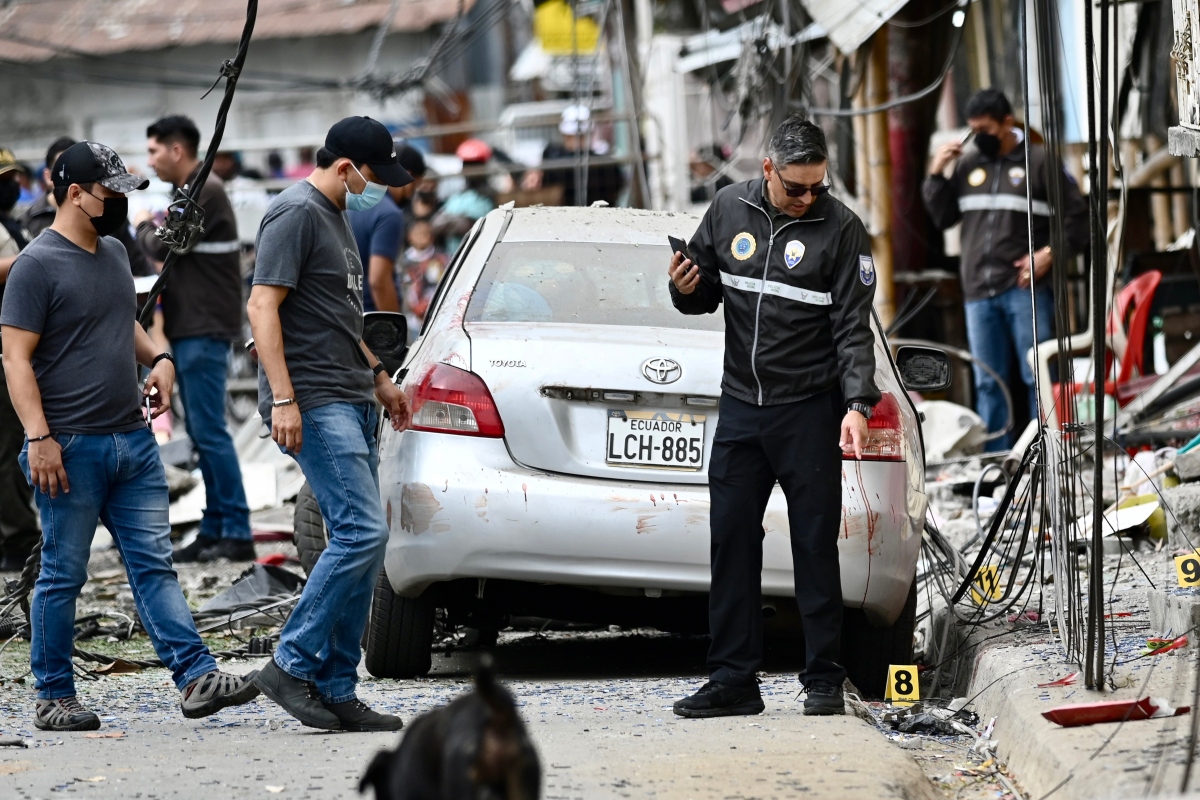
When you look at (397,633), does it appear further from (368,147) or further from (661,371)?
(368,147)

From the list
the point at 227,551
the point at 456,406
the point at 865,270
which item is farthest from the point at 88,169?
the point at 227,551

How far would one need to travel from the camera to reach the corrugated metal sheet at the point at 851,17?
9898 millimetres

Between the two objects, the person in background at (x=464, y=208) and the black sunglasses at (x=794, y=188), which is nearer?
the black sunglasses at (x=794, y=188)

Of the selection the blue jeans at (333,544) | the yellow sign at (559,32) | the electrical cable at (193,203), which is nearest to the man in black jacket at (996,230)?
the electrical cable at (193,203)

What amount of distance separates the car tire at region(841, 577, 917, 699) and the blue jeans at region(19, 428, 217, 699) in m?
2.17

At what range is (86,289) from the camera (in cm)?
507

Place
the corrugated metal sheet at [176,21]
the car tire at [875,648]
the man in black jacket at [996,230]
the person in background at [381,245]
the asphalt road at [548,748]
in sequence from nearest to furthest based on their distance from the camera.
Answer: the asphalt road at [548,748]
the car tire at [875,648]
the person in background at [381,245]
the man in black jacket at [996,230]
the corrugated metal sheet at [176,21]

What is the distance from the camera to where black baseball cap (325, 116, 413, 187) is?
197 inches

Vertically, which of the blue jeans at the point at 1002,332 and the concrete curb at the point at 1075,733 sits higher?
the blue jeans at the point at 1002,332

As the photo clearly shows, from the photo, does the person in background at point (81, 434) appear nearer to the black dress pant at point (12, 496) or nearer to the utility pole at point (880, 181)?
the black dress pant at point (12, 496)

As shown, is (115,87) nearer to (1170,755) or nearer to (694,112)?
(694,112)

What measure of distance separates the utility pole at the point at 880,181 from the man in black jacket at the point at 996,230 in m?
1.25

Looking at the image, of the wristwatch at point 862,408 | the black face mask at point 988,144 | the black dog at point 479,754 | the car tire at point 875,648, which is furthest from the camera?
the black face mask at point 988,144

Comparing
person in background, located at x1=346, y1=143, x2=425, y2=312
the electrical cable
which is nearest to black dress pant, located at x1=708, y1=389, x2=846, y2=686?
the electrical cable
